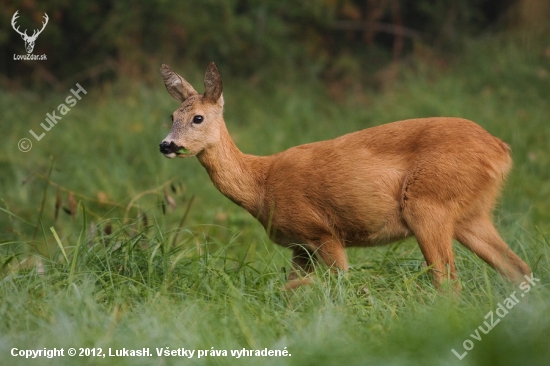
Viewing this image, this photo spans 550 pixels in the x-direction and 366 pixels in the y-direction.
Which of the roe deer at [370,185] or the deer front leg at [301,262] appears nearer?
the roe deer at [370,185]

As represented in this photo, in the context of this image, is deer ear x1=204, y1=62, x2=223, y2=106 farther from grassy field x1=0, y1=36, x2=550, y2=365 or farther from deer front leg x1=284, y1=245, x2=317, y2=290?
deer front leg x1=284, y1=245, x2=317, y2=290

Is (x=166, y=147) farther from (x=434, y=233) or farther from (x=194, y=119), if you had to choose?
(x=434, y=233)

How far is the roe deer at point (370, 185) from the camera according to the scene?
498 cm

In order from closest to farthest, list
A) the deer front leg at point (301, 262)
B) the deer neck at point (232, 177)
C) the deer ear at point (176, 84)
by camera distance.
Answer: the deer front leg at point (301, 262)
the deer neck at point (232, 177)
the deer ear at point (176, 84)

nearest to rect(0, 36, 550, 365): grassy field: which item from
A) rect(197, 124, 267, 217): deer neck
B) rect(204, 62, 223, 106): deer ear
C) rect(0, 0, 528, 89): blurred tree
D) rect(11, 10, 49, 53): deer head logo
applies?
rect(197, 124, 267, 217): deer neck

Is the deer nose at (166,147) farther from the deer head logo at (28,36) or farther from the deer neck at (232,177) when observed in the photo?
the deer head logo at (28,36)

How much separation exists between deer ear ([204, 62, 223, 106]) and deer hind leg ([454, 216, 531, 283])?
1845 millimetres

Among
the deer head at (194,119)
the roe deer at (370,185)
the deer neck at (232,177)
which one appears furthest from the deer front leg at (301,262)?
the deer head at (194,119)

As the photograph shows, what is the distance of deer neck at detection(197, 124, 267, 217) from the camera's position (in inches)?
212

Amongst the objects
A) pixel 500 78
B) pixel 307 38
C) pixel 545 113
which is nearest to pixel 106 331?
pixel 545 113

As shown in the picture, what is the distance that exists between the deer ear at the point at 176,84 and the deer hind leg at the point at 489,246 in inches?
82.6

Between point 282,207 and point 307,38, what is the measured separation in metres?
8.66

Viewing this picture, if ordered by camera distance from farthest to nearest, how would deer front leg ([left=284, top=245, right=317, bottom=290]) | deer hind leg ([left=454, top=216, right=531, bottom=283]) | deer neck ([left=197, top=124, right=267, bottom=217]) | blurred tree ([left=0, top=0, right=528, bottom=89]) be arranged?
1. blurred tree ([left=0, top=0, right=528, bottom=89])
2. deer neck ([left=197, top=124, right=267, bottom=217])
3. deer front leg ([left=284, top=245, right=317, bottom=290])
4. deer hind leg ([left=454, top=216, right=531, bottom=283])

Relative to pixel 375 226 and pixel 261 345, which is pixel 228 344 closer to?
pixel 261 345
